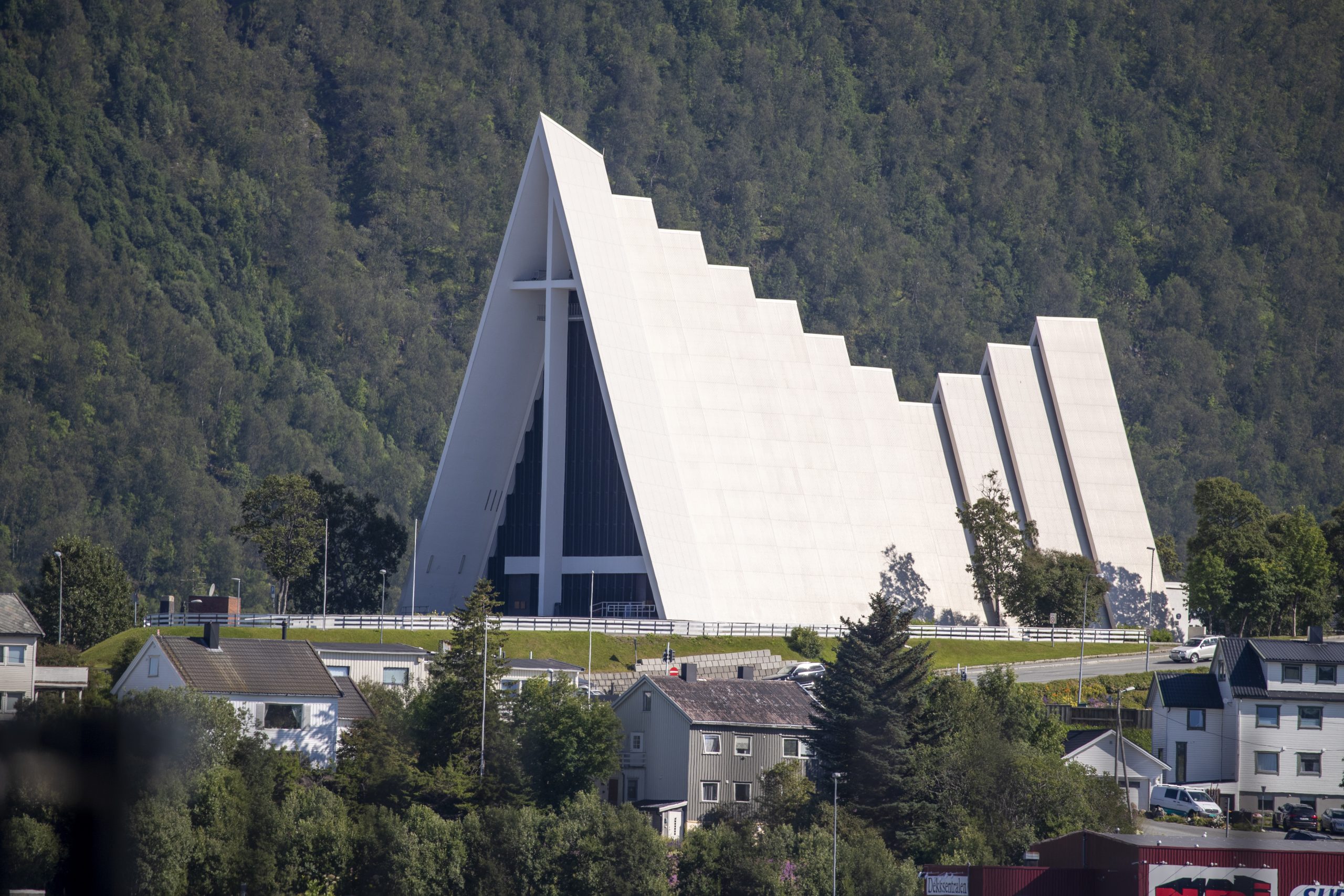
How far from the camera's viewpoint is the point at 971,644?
6919 cm

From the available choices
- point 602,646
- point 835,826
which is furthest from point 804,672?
point 835,826

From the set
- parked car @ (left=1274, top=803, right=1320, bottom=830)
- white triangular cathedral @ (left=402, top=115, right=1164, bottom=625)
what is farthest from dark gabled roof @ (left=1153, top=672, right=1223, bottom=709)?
white triangular cathedral @ (left=402, top=115, right=1164, bottom=625)

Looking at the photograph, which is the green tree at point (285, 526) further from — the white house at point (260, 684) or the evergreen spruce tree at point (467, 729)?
the white house at point (260, 684)

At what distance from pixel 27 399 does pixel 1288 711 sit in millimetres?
144850

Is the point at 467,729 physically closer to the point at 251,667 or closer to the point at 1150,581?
the point at 251,667

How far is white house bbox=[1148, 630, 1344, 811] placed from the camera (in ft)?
166

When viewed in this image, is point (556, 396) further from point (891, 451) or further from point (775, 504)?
point (891, 451)

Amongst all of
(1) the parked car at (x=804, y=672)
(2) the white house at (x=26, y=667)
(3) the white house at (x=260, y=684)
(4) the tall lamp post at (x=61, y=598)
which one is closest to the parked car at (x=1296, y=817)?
(1) the parked car at (x=804, y=672)

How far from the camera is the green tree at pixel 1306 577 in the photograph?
73062 mm

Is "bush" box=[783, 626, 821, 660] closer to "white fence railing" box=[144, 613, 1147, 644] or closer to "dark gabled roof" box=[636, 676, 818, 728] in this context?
"white fence railing" box=[144, 613, 1147, 644]

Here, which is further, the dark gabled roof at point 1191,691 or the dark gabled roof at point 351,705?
the dark gabled roof at point 1191,691

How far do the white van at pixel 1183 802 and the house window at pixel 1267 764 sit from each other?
135 inches

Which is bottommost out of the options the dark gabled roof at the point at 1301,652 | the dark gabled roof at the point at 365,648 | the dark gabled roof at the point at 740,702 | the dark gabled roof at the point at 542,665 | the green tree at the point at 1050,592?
the dark gabled roof at the point at 740,702

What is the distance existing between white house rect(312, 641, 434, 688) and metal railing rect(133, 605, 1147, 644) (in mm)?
1678
